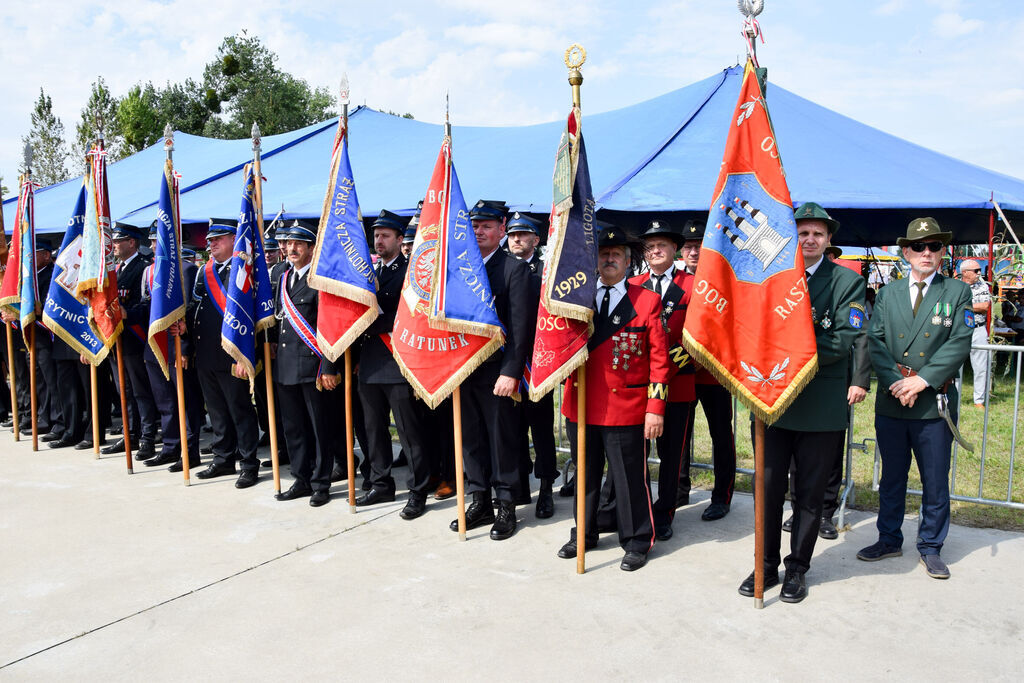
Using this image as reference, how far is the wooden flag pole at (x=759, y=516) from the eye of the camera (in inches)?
134

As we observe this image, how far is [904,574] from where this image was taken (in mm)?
3811

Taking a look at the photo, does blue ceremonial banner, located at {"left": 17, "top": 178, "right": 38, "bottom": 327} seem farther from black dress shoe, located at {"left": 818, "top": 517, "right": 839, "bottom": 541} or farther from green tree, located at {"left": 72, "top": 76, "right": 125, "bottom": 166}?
green tree, located at {"left": 72, "top": 76, "right": 125, "bottom": 166}

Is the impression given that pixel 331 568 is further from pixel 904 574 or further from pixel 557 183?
pixel 904 574

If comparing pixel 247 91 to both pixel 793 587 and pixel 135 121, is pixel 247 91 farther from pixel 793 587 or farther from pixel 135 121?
pixel 793 587

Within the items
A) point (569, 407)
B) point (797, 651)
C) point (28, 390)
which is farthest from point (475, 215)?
point (28, 390)

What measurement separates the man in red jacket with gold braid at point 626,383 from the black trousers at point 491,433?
679 mm

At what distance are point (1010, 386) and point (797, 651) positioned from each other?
9619 millimetres

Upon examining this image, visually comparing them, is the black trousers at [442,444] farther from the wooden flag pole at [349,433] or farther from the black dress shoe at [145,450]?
the black dress shoe at [145,450]

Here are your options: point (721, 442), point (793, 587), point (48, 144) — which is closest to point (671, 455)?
point (721, 442)

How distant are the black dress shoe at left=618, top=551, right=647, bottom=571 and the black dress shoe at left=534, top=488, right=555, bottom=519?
956mm

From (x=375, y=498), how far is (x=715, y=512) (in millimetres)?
2348

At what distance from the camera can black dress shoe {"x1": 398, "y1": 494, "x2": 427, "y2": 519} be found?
4.87 m

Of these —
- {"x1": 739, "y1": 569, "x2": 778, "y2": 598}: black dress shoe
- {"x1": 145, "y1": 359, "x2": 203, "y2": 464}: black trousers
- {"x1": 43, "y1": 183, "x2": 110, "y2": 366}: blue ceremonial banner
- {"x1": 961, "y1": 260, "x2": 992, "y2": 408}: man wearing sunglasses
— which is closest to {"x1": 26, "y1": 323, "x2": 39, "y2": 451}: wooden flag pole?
{"x1": 43, "y1": 183, "x2": 110, "y2": 366}: blue ceremonial banner

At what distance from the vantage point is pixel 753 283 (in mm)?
3400
